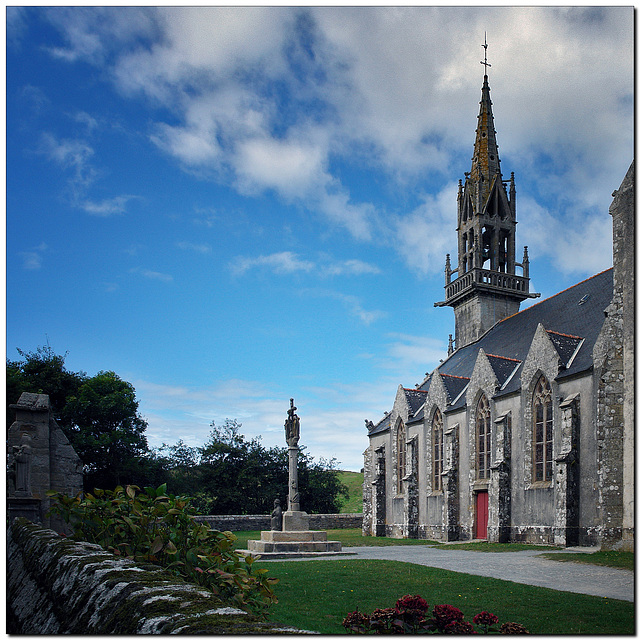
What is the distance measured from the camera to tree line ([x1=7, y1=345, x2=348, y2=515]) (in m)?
39.5

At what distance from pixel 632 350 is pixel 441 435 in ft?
52.6

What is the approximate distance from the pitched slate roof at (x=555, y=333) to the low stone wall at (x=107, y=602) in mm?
22315

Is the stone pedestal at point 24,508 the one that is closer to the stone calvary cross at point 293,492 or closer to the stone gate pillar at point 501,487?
the stone calvary cross at point 293,492

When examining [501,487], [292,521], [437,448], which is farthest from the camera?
[437,448]

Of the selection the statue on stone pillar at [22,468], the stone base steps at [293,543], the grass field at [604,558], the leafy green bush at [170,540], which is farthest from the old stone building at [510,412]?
the leafy green bush at [170,540]

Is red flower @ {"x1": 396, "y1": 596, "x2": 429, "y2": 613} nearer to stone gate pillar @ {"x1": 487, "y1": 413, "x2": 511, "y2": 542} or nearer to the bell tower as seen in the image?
stone gate pillar @ {"x1": 487, "y1": 413, "x2": 511, "y2": 542}

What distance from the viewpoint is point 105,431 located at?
42.4 m

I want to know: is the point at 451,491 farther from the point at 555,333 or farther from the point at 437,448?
the point at 555,333

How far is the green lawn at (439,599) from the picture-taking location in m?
8.90

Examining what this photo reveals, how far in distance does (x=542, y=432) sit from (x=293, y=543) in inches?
469

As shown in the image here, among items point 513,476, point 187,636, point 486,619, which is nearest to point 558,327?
point 513,476

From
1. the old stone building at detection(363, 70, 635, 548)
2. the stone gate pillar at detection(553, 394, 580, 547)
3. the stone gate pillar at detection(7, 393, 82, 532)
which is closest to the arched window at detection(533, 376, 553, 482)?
the old stone building at detection(363, 70, 635, 548)

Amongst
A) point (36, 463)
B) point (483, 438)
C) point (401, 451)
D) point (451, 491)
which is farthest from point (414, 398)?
point (36, 463)

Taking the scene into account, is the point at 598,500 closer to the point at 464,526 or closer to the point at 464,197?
the point at 464,526
